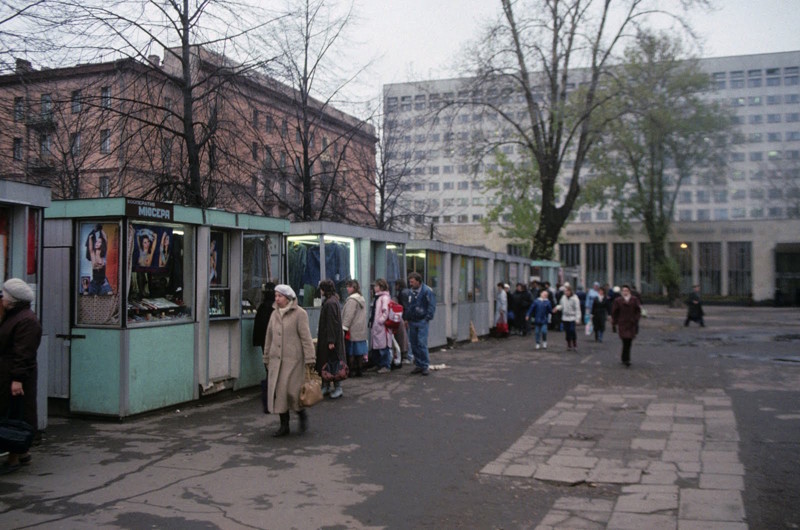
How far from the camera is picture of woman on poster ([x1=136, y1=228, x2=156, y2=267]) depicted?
31.2 feet

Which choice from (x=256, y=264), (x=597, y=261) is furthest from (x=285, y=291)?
(x=597, y=261)

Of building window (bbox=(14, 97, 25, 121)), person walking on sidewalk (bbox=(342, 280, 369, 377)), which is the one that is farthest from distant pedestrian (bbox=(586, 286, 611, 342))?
building window (bbox=(14, 97, 25, 121))

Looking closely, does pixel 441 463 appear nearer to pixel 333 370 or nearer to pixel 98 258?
pixel 333 370

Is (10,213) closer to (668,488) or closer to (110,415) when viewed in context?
(110,415)

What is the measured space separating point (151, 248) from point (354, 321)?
12.7ft

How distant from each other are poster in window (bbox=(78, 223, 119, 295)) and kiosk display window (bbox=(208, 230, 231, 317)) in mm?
1891

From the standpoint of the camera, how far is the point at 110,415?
8.83 m

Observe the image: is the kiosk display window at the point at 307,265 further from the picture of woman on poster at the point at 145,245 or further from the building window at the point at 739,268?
the building window at the point at 739,268

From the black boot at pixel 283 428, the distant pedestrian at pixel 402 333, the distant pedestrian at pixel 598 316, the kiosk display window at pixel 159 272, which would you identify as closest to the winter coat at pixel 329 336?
the black boot at pixel 283 428

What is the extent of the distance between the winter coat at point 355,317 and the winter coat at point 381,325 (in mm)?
1385

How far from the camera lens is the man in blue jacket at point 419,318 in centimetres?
1362

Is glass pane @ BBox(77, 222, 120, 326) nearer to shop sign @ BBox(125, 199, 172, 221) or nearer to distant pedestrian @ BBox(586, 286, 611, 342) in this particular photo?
shop sign @ BBox(125, 199, 172, 221)

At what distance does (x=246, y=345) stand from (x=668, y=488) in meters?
7.09

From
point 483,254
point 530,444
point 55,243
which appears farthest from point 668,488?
point 483,254
